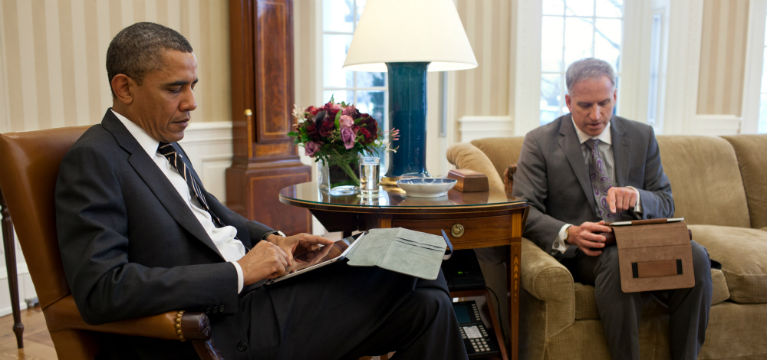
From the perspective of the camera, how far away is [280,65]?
12.4ft

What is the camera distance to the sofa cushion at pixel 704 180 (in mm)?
2936

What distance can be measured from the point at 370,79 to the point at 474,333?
243cm

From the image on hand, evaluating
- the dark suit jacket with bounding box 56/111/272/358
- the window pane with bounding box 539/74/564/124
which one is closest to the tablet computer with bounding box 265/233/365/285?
the dark suit jacket with bounding box 56/111/272/358

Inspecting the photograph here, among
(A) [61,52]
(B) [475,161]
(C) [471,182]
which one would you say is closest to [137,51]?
(C) [471,182]

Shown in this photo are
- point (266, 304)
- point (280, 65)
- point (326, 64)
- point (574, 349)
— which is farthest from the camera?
Answer: point (326, 64)

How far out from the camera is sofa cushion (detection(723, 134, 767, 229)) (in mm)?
3021

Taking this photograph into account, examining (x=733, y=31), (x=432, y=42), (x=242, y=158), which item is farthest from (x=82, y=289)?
(x=733, y=31)

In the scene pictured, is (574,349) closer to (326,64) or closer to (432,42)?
(432,42)

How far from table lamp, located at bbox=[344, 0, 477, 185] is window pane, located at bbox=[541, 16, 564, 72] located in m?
2.12

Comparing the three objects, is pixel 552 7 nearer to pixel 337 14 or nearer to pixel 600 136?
pixel 337 14

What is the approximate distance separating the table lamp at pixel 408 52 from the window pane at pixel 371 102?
1774 mm

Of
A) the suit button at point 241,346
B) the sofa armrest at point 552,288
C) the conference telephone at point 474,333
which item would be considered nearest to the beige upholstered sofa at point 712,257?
the sofa armrest at point 552,288

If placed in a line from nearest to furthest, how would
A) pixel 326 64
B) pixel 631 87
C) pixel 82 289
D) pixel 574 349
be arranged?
pixel 82 289
pixel 574 349
pixel 326 64
pixel 631 87

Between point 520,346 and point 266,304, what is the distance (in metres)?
1.11
